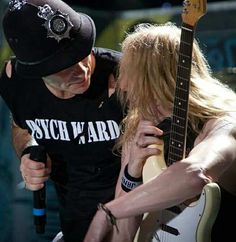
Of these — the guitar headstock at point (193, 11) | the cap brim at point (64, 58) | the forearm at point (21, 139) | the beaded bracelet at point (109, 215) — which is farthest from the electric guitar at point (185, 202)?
the forearm at point (21, 139)

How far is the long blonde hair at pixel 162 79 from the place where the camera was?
2.40m

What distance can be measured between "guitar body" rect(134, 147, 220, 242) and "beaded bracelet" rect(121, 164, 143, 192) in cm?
9

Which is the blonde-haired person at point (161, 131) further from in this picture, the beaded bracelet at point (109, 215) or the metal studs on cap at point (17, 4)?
the metal studs on cap at point (17, 4)

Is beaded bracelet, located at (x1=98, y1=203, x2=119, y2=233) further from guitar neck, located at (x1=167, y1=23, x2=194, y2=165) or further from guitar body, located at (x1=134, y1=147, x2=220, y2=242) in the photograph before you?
guitar neck, located at (x1=167, y1=23, x2=194, y2=165)

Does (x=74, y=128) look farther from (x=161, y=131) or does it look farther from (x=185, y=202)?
(x=185, y=202)

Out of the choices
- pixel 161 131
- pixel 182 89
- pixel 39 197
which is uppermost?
pixel 182 89

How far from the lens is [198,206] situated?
2.28 metres

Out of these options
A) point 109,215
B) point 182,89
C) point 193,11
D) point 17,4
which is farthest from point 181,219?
point 17,4

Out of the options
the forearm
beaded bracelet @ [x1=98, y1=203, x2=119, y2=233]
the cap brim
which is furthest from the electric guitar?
the forearm

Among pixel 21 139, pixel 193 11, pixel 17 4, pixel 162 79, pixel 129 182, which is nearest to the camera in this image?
pixel 193 11

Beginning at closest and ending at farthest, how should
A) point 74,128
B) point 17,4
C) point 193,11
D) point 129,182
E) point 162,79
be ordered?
point 193,11 → point 162,79 → point 129,182 → point 17,4 → point 74,128

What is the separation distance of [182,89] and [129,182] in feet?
1.31

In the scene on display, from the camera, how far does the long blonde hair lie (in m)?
2.40

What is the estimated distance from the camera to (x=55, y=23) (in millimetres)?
2586
